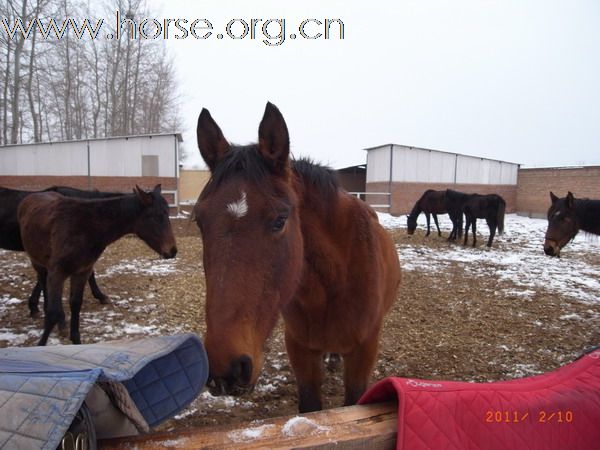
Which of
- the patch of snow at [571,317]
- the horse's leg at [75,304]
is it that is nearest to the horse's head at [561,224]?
the patch of snow at [571,317]

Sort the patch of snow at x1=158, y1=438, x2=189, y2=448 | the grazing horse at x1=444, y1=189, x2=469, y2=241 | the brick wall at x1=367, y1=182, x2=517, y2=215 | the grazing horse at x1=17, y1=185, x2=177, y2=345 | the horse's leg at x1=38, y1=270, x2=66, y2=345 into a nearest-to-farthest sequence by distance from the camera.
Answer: the patch of snow at x1=158, y1=438, x2=189, y2=448
the horse's leg at x1=38, y1=270, x2=66, y2=345
the grazing horse at x1=17, y1=185, x2=177, y2=345
the grazing horse at x1=444, y1=189, x2=469, y2=241
the brick wall at x1=367, y1=182, x2=517, y2=215

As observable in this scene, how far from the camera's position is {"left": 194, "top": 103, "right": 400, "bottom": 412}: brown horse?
1.34m

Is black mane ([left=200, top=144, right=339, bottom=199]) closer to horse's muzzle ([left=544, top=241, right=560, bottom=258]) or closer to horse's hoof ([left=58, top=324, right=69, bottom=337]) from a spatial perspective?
horse's hoof ([left=58, top=324, right=69, bottom=337])

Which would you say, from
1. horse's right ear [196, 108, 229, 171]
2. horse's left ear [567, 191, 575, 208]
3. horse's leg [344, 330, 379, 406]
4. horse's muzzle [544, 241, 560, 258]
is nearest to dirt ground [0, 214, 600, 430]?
horse's right ear [196, 108, 229, 171]

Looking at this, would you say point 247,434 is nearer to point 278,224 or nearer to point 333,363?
point 278,224

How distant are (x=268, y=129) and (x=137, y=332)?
423 centimetres

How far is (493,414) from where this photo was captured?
46.2 inches

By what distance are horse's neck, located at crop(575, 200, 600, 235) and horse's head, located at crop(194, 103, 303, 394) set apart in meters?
7.86

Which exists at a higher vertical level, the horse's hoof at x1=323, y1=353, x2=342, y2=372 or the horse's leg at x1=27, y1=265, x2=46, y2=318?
the horse's leg at x1=27, y1=265, x2=46, y2=318

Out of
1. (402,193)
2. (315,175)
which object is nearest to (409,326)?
(315,175)

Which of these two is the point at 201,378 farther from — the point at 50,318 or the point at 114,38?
the point at 114,38

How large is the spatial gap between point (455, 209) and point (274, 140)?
44.6ft

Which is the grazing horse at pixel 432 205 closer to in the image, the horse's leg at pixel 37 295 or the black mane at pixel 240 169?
the horse's leg at pixel 37 295

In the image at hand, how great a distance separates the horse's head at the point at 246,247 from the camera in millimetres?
1279
